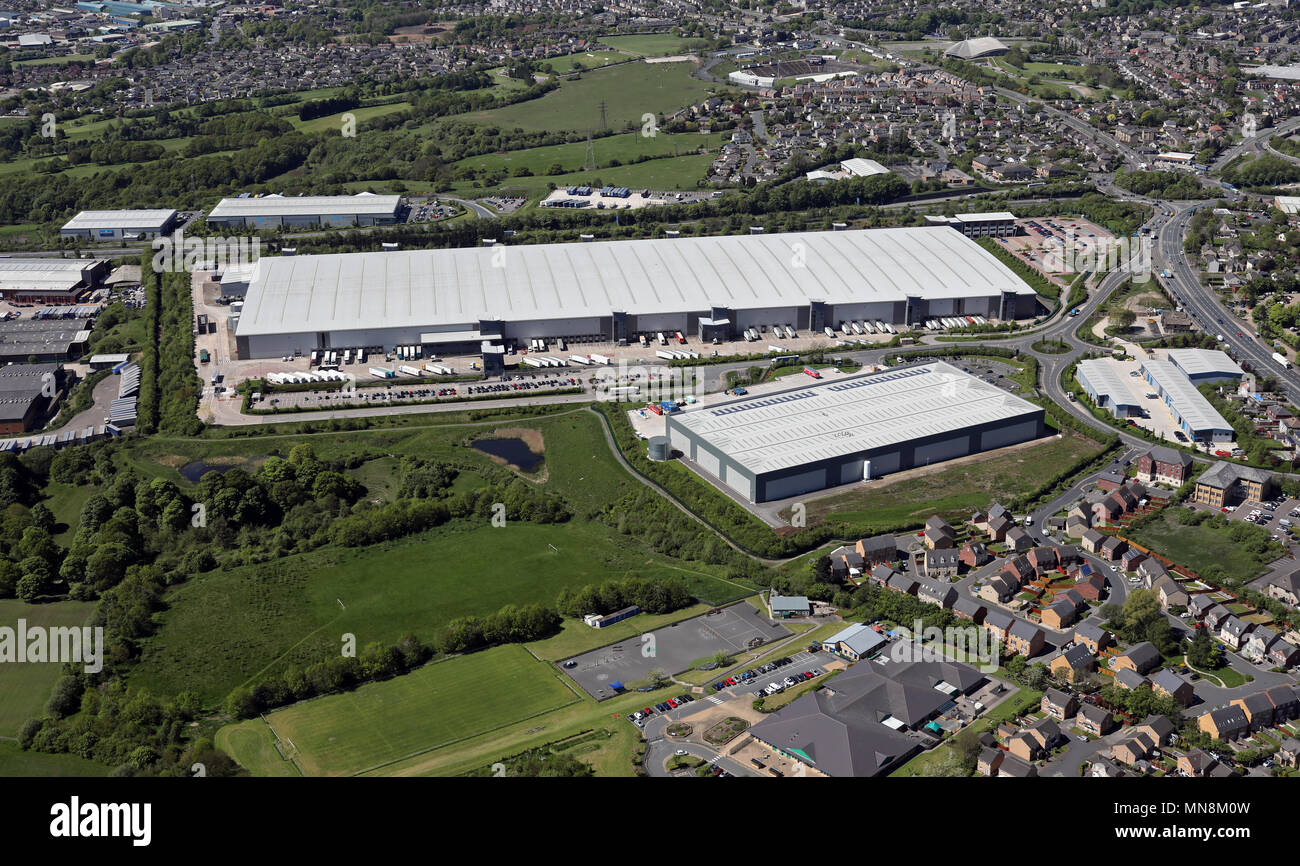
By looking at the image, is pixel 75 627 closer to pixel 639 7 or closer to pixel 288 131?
pixel 288 131

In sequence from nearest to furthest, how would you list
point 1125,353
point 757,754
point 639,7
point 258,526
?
1. point 757,754
2. point 258,526
3. point 1125,353
4. point 639,7

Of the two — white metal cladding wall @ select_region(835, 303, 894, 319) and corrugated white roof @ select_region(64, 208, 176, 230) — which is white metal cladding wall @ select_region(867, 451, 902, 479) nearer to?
white metal cladding wall @ select_region(835, 303, 894, 319)

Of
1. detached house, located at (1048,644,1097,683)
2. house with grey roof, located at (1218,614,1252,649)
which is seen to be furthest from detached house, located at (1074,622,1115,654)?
house with grey roof, located at (1218,614,1252,649)

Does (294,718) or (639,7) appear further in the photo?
(639,7)

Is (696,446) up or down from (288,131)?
down

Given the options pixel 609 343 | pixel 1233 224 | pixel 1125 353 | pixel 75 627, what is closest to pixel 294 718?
pixel 75 627
